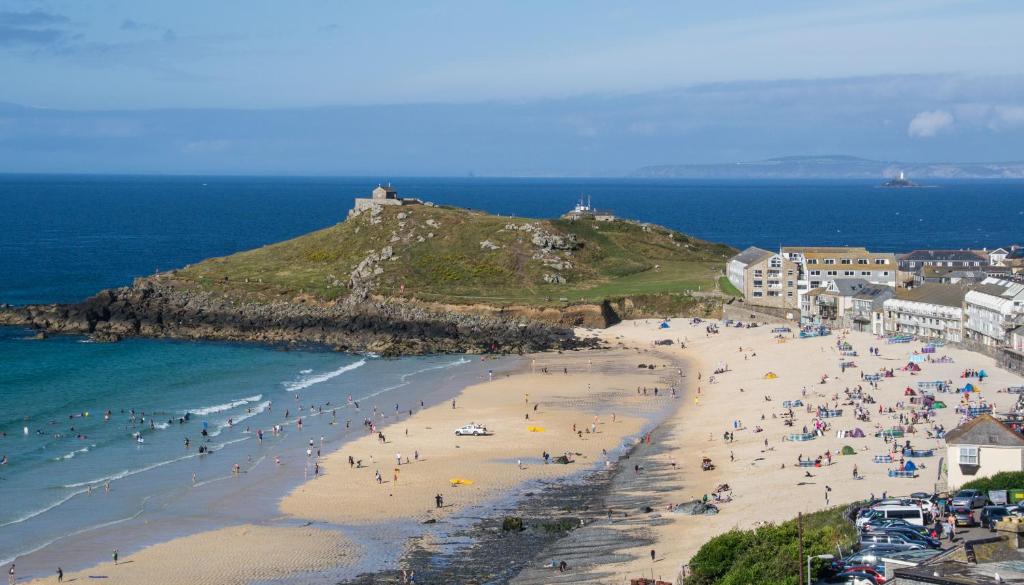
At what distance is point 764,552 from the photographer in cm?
2862

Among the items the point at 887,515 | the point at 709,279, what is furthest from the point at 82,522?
the point at 709,279

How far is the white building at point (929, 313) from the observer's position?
7375 cm

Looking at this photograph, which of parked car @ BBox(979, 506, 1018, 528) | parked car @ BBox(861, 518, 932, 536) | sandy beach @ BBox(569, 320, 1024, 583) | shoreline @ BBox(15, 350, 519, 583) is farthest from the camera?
sandy beach @ BBox(569, 320, 1024, 583)

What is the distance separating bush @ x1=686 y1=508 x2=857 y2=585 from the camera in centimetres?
2636

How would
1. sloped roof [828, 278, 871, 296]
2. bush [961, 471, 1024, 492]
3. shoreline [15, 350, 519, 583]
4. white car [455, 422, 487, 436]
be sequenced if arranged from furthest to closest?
1. sloped roof [828, 278, 871, 296]
2. white car [455, 422, 487, 436]
3. shoreline [15, 350, 519, 583]
4. bush [961, 471, 1024, 492]

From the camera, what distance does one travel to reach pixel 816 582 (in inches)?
960

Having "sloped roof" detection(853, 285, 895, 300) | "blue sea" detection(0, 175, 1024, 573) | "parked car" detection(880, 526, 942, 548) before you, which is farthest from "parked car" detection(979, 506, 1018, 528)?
"sloped roof" detection(853, 285, 895, 300)

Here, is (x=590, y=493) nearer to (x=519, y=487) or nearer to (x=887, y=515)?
(x=519, y=487)

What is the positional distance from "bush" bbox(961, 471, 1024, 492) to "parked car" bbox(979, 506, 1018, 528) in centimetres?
351

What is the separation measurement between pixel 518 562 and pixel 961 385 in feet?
95.4

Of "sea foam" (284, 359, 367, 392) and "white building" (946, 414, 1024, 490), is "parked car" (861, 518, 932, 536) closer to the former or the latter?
"white building" (946, 414, 1024, 490)

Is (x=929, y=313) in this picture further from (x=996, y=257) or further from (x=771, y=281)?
(x=996, y=257)

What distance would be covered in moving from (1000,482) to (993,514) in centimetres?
471

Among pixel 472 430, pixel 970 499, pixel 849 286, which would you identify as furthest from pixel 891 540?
pixel 849 286
